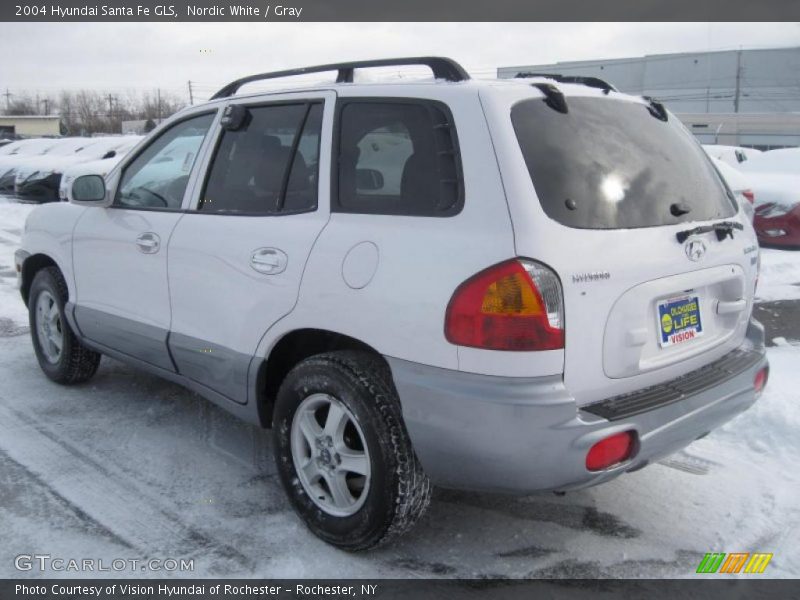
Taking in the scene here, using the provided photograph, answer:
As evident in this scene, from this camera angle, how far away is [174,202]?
3.99m

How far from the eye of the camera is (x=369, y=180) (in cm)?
309

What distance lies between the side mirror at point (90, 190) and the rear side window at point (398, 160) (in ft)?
6.10

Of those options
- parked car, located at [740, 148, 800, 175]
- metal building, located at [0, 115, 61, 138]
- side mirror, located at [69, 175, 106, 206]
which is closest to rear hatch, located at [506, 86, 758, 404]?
side mirror, located at [69, 175, 106, 206]

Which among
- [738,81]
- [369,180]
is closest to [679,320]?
[369,180]

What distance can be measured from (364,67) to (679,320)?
1.78m

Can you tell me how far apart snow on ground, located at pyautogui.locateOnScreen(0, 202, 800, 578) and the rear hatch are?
788mm

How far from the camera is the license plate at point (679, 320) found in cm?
288

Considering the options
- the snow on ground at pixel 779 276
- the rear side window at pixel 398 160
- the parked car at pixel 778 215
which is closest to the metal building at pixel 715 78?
the parked car at pixel 778 215

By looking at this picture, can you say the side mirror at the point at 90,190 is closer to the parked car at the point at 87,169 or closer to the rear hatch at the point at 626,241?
the rear hatch at the point at 626,241

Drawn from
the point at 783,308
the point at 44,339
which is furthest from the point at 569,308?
the point at 783,308

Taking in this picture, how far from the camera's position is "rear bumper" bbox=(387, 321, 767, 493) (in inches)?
99.3

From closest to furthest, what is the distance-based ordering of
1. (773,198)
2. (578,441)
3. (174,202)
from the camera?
1. (578,441)
2. (174,202)
3. (773,198)

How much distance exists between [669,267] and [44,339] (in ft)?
13.8

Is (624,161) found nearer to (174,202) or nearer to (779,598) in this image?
(779,598)
